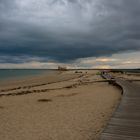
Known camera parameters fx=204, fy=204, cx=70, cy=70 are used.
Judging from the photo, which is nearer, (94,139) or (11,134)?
(94,139)

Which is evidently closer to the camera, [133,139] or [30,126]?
[133,139]

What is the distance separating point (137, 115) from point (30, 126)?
173 inches

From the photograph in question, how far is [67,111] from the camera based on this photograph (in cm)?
1070

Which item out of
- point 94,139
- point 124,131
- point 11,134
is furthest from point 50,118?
point 124,131

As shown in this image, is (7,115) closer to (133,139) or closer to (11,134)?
(11,134)

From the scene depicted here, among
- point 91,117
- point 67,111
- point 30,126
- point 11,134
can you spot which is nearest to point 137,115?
point 91,117

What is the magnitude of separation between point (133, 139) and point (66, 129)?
9.15 ft

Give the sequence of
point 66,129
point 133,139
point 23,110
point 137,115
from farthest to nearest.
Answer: point 23,110 → point 137,115 → point 66,129 → point 133,139

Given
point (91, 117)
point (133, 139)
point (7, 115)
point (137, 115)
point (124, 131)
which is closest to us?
point (133, 139)

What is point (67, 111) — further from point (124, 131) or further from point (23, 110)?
point (124, 131)

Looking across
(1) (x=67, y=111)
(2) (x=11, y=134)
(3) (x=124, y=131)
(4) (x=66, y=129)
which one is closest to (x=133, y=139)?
(3) (x=124, y=131)

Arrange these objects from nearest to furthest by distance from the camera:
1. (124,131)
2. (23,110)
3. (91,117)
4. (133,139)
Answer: (133,139) < (124,131) < (91,117) < (23,110)

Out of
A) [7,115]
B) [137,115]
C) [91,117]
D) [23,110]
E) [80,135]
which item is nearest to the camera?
[80,135]

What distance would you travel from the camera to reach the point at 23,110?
11156 mm
